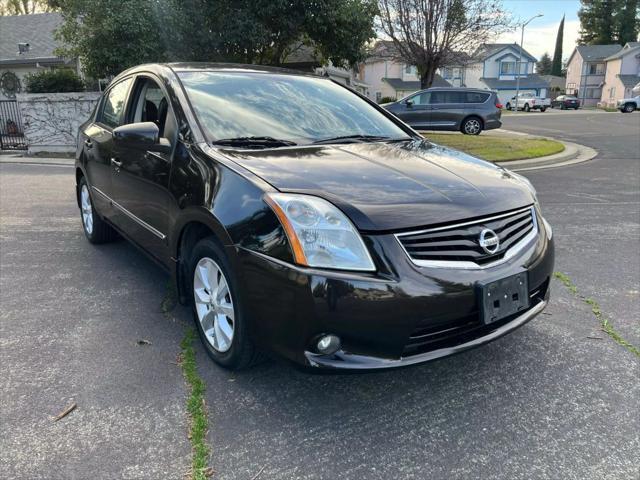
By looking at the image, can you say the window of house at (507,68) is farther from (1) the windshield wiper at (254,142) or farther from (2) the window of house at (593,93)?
(1) the windshield wiper at (254,142)

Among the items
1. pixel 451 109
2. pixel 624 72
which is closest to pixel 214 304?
pixel 451 109

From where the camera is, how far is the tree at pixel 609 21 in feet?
245

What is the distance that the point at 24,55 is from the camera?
2150cm

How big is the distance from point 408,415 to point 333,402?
1.25 ft

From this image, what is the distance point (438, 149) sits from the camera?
349cm

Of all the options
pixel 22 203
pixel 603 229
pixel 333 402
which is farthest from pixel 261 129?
pixel 22 203

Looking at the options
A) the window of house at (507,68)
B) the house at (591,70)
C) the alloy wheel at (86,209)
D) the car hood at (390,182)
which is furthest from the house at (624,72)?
the car hood at (390,182)

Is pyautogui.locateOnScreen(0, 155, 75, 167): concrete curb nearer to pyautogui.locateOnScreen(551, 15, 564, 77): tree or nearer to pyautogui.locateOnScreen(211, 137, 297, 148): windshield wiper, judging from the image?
pyautogui.locateOnScreen(211, 137, 297, 148): windshield wiper

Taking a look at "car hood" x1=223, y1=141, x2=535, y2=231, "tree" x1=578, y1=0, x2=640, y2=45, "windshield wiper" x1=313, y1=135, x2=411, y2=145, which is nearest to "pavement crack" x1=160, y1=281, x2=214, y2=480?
"car hood" x1=223, y1=141, x2=535, y2=231

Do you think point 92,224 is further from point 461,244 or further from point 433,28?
point 433,28

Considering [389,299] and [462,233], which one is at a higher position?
[462,233]

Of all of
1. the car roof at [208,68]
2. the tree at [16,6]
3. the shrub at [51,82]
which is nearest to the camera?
the car roof at [208,68]

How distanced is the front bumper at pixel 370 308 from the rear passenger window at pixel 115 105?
252cm

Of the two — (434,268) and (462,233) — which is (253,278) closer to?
(434,268)
